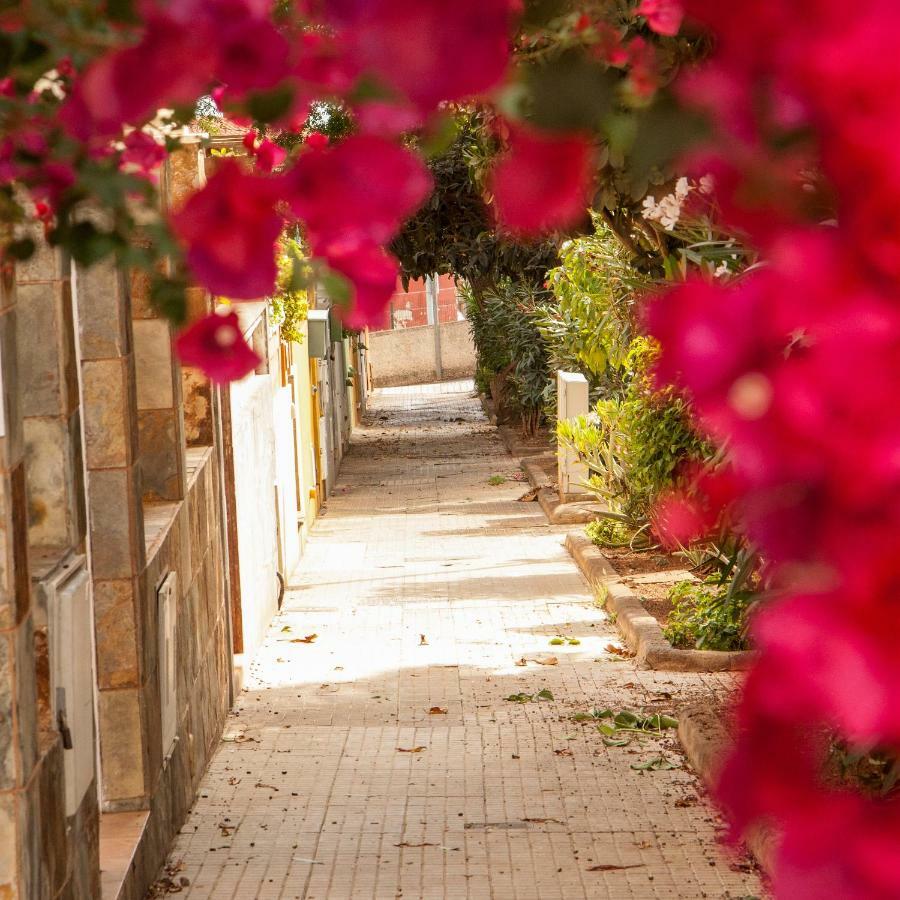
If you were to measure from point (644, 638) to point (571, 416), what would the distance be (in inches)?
283

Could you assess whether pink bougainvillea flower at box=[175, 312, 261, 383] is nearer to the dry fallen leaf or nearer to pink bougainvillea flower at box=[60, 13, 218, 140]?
pink bougainvillea flower at box=[60, 13, 218, 140]

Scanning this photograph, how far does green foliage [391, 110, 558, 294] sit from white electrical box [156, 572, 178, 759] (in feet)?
55.5

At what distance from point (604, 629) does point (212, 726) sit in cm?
386

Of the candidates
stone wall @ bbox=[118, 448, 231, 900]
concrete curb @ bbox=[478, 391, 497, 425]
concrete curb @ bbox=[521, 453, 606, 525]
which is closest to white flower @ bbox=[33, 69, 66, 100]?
stone wall @ bbox=[118, 448, 231, 900]

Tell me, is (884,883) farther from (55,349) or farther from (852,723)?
(55,349)

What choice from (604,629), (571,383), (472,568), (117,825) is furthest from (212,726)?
(571,383)

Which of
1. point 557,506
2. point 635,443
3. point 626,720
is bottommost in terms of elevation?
point 557,506

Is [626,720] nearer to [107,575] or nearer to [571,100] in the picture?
[107,575]

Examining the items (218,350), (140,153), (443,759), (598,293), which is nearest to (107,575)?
(443,759)

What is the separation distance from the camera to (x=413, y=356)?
4106 cm

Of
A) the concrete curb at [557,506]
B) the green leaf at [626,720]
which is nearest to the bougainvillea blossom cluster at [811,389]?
the green leaf at [626,720]

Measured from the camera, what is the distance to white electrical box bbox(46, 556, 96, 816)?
404 centimetres

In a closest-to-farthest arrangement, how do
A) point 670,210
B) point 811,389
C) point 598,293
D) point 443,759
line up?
point 811,389
point 670,210
point 443,759
point 598,293

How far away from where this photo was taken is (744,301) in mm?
657
